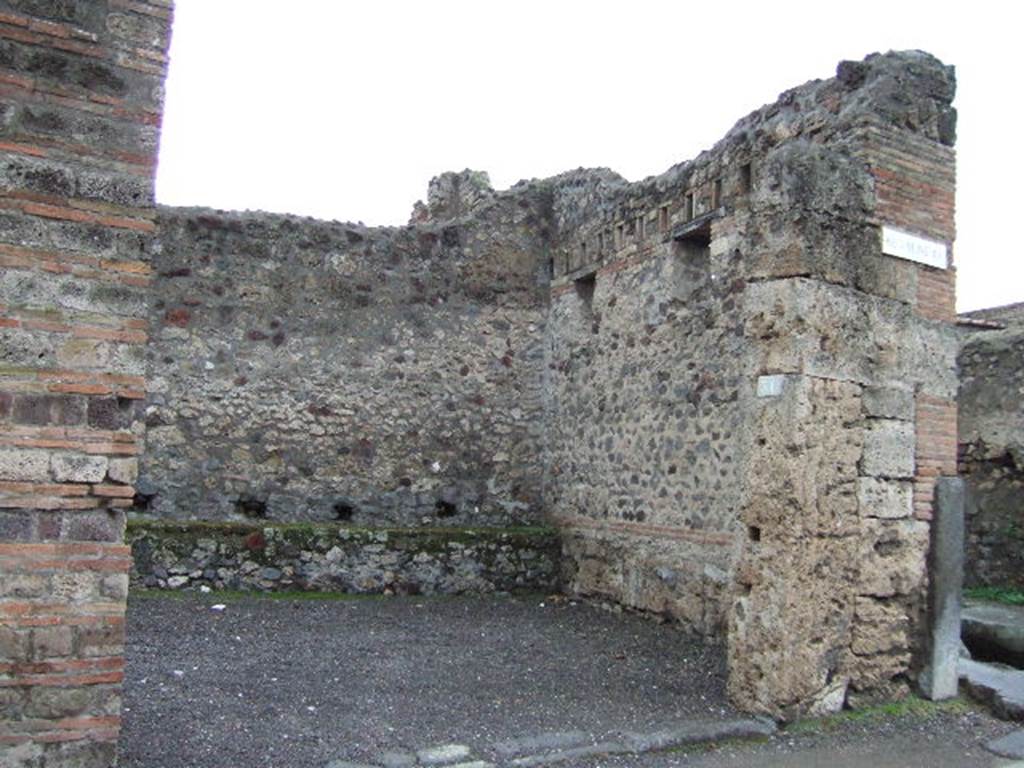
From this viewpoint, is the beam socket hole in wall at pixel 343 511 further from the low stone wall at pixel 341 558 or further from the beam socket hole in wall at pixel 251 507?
the beam socket hole in wall at pixel 251 507

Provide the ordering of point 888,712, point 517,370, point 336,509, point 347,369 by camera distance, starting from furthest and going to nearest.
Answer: point 517,370
point 347,369
point 336,509
point 888,712

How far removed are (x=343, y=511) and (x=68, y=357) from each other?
22.2 feet

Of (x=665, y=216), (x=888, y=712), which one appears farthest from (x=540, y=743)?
(x=665, y=216)

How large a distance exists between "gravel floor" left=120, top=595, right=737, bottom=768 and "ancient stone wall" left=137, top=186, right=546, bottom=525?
148 cm

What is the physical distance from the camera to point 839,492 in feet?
20.3

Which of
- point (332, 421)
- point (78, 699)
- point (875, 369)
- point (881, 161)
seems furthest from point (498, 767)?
point (332, 421)

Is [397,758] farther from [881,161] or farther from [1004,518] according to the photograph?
[1004,518]

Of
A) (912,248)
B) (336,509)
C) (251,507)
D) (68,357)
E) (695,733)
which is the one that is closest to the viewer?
(68,357)

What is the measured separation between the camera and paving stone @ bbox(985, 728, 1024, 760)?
18.3ft

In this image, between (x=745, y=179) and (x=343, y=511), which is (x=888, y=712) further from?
(x=343, y=511)

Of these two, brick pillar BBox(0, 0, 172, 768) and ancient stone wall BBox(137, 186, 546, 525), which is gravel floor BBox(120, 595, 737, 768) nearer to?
brick pillar BBox(0, 0, 172, 768)

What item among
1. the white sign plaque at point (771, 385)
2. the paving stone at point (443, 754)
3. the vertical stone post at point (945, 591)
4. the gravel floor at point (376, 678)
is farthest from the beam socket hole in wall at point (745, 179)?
the paving stone at point (443, 754)

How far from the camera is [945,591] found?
259 inches

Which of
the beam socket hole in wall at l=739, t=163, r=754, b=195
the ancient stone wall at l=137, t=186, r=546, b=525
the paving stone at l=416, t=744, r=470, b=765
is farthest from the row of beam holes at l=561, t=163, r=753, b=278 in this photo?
the paving stone at l=416, t=744, r=470, b=765
